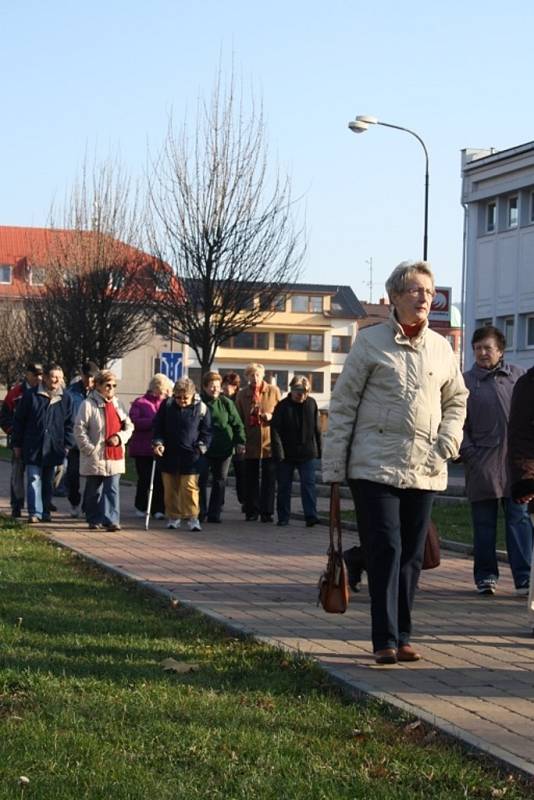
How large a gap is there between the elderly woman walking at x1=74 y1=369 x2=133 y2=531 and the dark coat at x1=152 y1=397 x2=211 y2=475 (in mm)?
426

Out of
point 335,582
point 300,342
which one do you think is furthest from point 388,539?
point 300,342

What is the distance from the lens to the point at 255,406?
19703 mm

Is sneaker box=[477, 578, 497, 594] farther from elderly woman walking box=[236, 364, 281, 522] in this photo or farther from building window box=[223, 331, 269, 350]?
building window box=[223, 331, 269, 350]

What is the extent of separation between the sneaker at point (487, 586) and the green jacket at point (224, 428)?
782 cm

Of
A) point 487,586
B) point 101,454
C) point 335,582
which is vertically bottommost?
point 487,586

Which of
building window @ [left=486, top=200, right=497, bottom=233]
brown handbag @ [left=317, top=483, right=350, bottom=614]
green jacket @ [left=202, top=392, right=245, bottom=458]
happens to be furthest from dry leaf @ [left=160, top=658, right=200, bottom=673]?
building window @ [left=486, top=200, right=497, bottom=233]

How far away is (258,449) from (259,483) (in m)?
0.49

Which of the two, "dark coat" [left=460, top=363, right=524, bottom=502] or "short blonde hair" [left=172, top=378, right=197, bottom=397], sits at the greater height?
"short blonde hair" [left=172, top=378, right=197, bottom=397]

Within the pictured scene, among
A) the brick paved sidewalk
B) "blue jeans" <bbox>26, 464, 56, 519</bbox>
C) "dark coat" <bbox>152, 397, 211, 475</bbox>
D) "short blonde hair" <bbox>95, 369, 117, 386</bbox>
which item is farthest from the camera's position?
"blue jeans" <bbox>26, 464, 56, 519</bbox>

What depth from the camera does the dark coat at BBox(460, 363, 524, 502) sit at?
11.2 m

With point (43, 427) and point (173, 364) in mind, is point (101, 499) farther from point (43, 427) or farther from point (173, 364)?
point (173, 364)

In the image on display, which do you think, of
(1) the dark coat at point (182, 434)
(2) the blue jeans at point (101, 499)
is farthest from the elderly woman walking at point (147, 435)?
(2) the blue jeans at point (101, 499)

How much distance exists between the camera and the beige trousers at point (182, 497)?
58.0 feet

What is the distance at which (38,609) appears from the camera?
32.8 ft
